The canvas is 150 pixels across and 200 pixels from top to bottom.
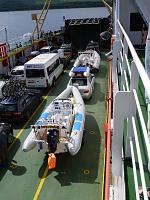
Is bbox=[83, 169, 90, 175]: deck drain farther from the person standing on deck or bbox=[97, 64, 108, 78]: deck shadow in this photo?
bbox=[97, 64, 108, 78]: deck shadow

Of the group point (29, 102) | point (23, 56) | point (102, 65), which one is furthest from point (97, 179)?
point (23, 56)

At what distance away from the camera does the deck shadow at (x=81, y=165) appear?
10594mm

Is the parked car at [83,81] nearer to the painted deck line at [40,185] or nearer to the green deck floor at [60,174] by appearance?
A: the green deck floor at [60,174]

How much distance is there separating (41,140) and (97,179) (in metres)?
2.41

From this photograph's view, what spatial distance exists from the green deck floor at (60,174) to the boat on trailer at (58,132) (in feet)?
2.80

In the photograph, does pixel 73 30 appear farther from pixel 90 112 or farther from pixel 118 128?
pixel 118 128

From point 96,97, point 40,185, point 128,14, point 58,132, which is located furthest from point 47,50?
point 40,185

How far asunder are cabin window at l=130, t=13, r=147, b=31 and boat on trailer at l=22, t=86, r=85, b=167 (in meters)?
4.99

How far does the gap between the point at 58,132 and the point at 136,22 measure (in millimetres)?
6766

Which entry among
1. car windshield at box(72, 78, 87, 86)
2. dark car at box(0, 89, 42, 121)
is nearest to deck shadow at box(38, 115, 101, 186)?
dark car at box(0, 89, 42, 121)

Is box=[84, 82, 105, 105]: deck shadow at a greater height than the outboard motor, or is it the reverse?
the outboard motor

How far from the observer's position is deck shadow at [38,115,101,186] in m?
10.6

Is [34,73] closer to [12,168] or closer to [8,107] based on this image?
[8,107]

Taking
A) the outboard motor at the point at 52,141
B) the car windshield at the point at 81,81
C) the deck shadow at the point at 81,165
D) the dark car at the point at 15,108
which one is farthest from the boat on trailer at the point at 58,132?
the car windshield at the point at 81,81
